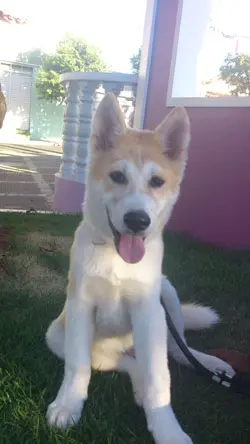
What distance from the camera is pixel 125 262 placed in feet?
6.84

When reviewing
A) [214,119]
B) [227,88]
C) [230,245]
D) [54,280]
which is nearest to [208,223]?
[230,245]

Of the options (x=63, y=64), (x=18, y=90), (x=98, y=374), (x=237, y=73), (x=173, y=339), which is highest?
(x=63, y=64)

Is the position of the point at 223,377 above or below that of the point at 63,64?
below

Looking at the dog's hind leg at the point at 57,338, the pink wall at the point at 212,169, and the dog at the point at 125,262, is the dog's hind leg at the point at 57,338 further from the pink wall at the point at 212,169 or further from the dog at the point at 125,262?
the pink wall at the point at 212,169

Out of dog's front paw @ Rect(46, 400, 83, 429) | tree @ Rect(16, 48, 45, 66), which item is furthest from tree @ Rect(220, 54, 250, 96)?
tree @ Rect(16, 48, 45, 66)

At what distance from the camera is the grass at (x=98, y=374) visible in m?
2.01

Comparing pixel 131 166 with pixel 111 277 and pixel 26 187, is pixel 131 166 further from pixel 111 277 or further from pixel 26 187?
pixel 26 187

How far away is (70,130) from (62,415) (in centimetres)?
602

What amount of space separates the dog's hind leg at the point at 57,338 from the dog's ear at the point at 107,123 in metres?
0.98

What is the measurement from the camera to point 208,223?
5.54 m

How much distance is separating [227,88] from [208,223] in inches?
65.4

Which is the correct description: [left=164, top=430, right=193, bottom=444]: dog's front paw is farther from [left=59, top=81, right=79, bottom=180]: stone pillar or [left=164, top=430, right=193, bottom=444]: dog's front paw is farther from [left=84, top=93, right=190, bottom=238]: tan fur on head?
[left=59, top=81, right=79, bottom=180]: stone pillar

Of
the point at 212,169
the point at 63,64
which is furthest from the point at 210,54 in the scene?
the point at 63,64

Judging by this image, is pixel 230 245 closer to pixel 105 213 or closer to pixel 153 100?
pixel 153 100
